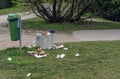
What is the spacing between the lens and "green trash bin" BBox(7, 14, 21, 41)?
9720 mm

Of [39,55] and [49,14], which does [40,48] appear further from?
[49,14]

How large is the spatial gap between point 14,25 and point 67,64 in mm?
2050

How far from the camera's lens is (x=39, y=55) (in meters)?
9.34

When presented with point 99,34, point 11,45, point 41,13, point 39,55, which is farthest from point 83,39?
point 41,13

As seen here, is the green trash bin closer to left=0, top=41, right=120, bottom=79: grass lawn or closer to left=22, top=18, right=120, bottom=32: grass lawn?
left=0, top=41, right=120, bottom=79: grass lawn

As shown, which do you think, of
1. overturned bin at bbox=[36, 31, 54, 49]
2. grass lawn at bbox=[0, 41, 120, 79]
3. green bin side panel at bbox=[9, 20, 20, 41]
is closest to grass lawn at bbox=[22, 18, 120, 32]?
overturned bin at bbox=[36, 31, 54, 49]

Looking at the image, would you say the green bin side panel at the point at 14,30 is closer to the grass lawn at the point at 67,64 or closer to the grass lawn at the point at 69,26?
the grass lawn at the point at 67,64

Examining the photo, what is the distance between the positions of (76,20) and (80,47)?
6.34m

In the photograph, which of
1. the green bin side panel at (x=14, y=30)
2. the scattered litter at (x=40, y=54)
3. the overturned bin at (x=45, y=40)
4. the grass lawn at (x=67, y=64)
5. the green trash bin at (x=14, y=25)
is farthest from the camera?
the overturned bin at (x=45, y=40)

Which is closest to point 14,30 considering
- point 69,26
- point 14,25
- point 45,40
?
point 14,25

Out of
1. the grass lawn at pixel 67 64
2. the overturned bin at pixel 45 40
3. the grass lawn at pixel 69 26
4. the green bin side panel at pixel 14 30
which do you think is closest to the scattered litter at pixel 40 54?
the grass lawn at pixel 67 64

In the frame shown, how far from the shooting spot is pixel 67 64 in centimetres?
841

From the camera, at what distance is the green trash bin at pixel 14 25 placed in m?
9.72

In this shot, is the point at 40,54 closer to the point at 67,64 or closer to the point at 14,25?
the point at 14,25
